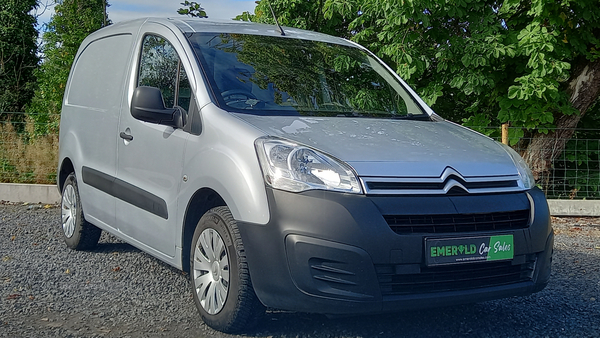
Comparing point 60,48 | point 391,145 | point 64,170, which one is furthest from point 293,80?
point 60,48

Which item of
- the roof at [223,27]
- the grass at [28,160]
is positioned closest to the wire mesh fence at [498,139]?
the grass at [28,160]

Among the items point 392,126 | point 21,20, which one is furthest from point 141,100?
point 21,20

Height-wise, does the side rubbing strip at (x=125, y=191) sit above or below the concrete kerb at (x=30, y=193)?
above

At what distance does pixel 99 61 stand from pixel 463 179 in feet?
11.6

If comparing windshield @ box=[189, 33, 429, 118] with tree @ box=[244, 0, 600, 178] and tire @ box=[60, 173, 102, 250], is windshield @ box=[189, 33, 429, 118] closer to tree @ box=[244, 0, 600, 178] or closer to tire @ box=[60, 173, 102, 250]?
tire @ box=[60, 173, 102, 250]

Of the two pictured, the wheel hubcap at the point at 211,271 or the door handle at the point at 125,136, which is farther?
the door handle at the point at 125,136

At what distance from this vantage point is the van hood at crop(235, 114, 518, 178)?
11.6ft

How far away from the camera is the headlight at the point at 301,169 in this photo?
135 inches

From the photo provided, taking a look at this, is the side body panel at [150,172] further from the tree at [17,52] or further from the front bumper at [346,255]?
the tree at [17,52]

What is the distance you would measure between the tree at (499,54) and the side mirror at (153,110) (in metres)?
5.43

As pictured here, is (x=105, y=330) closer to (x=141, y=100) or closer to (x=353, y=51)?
(x=141, y=100)

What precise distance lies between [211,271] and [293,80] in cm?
137

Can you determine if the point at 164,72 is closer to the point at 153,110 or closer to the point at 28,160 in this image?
the point at 153,110

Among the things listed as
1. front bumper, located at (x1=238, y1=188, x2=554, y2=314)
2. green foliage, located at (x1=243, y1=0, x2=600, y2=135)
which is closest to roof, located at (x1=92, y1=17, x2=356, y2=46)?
front bumper, located at (x1=238, y1=188, x2=554, y2=314)
